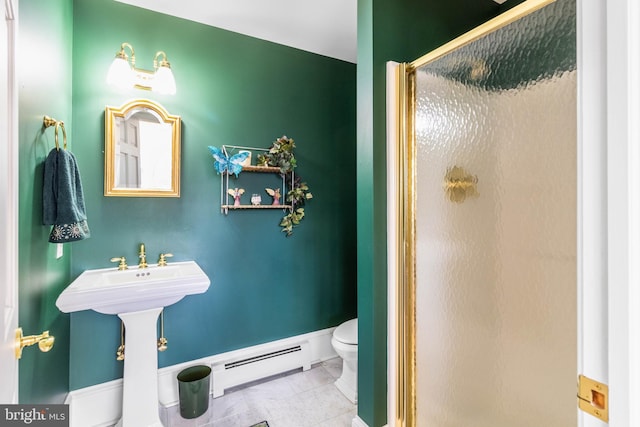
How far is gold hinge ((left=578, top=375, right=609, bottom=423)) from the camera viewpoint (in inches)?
20.3

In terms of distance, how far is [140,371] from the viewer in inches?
63.8

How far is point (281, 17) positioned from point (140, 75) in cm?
101

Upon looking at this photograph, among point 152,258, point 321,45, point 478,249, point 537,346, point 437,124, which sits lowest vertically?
point 537,346

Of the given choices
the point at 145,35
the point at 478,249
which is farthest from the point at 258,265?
the point at 145,35

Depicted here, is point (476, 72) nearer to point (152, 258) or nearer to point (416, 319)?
point (416, 319)

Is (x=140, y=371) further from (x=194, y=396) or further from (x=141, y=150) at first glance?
(x=141, y=150)

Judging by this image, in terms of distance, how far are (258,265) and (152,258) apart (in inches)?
28.5

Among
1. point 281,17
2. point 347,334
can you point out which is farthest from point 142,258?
point 281,17

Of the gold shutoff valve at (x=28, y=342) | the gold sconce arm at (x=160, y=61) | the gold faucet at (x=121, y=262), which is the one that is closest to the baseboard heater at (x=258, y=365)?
the gold faucet at (x=121, y=262)

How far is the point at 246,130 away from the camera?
2213 millimetres

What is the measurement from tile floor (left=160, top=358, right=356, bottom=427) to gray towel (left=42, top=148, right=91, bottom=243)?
50.6 inches

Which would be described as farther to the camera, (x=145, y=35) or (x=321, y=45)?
(x=321, y=45)

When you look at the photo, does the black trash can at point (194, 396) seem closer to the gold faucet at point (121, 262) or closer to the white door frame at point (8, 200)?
the gold faucet at point (121, 262)

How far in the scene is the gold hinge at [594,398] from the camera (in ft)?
1.69
